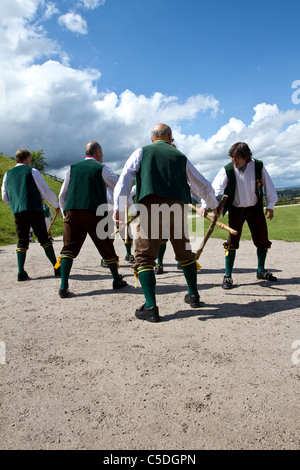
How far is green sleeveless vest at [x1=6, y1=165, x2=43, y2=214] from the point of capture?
5.43 metres

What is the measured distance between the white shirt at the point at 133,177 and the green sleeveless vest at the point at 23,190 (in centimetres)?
249

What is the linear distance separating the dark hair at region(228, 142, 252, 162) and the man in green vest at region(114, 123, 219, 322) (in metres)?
1.12

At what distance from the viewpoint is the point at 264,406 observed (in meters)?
1.90

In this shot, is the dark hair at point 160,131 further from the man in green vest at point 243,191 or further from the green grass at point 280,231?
the green grass at point 280,231

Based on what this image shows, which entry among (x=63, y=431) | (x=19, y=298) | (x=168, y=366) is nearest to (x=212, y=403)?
(x=168, y=366)

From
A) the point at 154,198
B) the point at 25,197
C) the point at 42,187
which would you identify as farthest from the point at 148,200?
the point at 25,197

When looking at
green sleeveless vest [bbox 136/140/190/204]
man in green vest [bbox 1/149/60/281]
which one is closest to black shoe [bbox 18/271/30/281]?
man in green vest [bbox 1/149/60/281]

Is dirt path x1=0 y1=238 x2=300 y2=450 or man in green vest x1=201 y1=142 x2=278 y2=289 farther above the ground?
man in green vest x1=201 y1=142 x2=278 y2=289

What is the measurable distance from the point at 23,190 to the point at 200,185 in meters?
3.23

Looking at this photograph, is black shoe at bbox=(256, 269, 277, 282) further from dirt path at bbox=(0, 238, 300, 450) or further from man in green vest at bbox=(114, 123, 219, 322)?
man in green vest at bbox=(114, 123, 219, 322)

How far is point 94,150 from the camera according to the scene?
4742 mm

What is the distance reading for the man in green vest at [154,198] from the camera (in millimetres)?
3420

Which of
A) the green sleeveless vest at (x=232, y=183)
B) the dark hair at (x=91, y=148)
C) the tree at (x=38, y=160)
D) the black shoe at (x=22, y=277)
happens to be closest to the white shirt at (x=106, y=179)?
the dark hair at (x=91, y=148)

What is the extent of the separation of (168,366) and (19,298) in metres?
2.82
